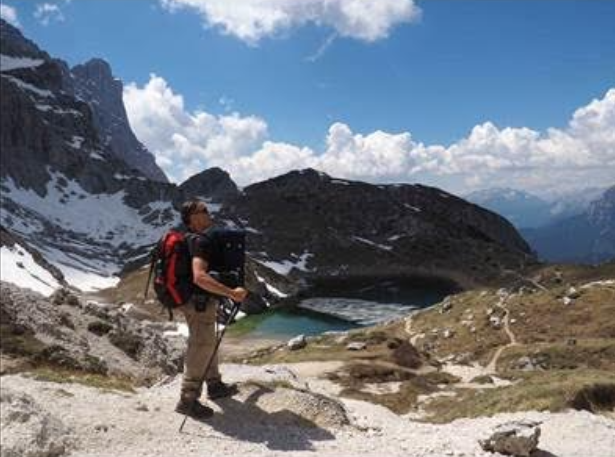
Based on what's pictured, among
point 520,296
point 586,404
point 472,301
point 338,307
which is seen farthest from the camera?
point 338,307

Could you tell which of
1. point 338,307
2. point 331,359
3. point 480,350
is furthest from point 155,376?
point 338,307

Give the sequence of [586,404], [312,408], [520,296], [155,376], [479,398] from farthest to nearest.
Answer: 1. [520,296]
2. [155,376]
3. [479,398]
4. [586,404]
5. [312,408]

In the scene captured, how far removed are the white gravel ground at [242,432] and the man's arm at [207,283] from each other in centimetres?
287

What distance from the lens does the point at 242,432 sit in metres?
15.8

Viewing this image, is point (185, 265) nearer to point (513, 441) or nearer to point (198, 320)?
point (198, 320)

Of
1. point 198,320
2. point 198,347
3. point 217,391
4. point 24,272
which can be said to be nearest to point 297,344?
point 217,391

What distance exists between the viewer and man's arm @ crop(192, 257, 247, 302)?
15117 mm

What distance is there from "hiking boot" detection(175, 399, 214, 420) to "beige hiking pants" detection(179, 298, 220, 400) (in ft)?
0.37

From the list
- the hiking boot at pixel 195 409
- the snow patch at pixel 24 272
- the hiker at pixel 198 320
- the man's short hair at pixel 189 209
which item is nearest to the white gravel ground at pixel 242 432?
the hiking boot at pixel 195 409

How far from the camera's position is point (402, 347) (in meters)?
61.1

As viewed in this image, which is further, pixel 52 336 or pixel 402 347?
pixel 402 347

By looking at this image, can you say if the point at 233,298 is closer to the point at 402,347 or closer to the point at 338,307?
the point at 402,347

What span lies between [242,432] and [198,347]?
2.05 meters

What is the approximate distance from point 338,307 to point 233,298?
580 feet
